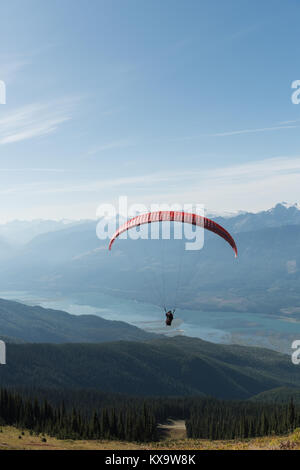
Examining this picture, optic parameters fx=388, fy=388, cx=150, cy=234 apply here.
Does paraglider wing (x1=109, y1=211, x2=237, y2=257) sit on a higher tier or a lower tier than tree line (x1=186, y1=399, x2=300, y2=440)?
higher

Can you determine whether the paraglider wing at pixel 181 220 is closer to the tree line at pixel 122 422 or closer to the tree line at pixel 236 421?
the tree line at pixel 122 422

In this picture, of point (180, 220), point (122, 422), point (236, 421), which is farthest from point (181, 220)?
point (236, 421)

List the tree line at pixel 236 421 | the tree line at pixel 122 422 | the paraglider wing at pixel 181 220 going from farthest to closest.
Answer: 1. the tree line at pixel 236 421
2. the tree line at pixel 122 422
3. the paraglider wing at pixel 181 220

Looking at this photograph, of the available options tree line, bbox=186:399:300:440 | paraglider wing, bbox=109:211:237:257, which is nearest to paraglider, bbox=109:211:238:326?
paraglider wing, bbox=109:211:237:257

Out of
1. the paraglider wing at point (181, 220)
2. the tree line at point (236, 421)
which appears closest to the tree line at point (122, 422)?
the tree line at point (236, 421)

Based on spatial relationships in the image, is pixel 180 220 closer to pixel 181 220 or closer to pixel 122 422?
pixel 181 220

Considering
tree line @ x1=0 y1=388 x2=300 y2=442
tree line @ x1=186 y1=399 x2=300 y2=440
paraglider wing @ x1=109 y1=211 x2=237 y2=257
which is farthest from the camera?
tree line @ x1=186 y1=399 x2=300 y2=440

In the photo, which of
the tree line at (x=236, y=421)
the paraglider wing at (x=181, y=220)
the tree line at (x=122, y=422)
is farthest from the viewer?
the tree line at (x=236, y=421)

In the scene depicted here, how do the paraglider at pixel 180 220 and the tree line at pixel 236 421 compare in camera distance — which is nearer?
the paraglider at pixel 180 220

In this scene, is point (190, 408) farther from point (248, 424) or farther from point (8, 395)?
point (8, 395)

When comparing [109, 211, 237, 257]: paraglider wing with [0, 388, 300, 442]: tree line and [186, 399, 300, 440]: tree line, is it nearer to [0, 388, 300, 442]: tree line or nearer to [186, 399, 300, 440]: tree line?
[0, 388, 300, 442]: tree line
